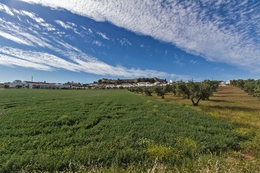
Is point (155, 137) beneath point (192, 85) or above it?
beneath

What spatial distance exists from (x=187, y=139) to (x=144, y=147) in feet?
10.4

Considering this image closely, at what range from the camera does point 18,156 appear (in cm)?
644

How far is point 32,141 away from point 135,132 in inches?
277

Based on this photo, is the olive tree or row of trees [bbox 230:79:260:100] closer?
row of trees [bbox 230:79:260:100]

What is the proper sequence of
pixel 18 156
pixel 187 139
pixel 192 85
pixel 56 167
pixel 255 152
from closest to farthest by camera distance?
1. pixel 56 167
2. pixel 18 156
3. pixel 255 152
4. pixel 187 139
5. pixel 192 85

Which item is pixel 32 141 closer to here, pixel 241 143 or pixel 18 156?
pixel 18 156

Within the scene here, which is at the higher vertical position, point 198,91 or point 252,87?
point 252,87

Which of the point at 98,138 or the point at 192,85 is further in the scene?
the point at 192,85

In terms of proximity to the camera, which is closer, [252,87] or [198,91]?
[198,91]

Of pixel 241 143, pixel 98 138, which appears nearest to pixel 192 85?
pixel 241 143

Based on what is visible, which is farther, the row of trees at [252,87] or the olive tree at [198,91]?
the olive tree at [198,91]

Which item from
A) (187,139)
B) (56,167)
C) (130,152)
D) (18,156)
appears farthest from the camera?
(187,139)

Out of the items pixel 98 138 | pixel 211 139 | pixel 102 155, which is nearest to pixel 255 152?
pixel 211 139

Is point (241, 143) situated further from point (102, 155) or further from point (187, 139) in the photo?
point (102, 155)
